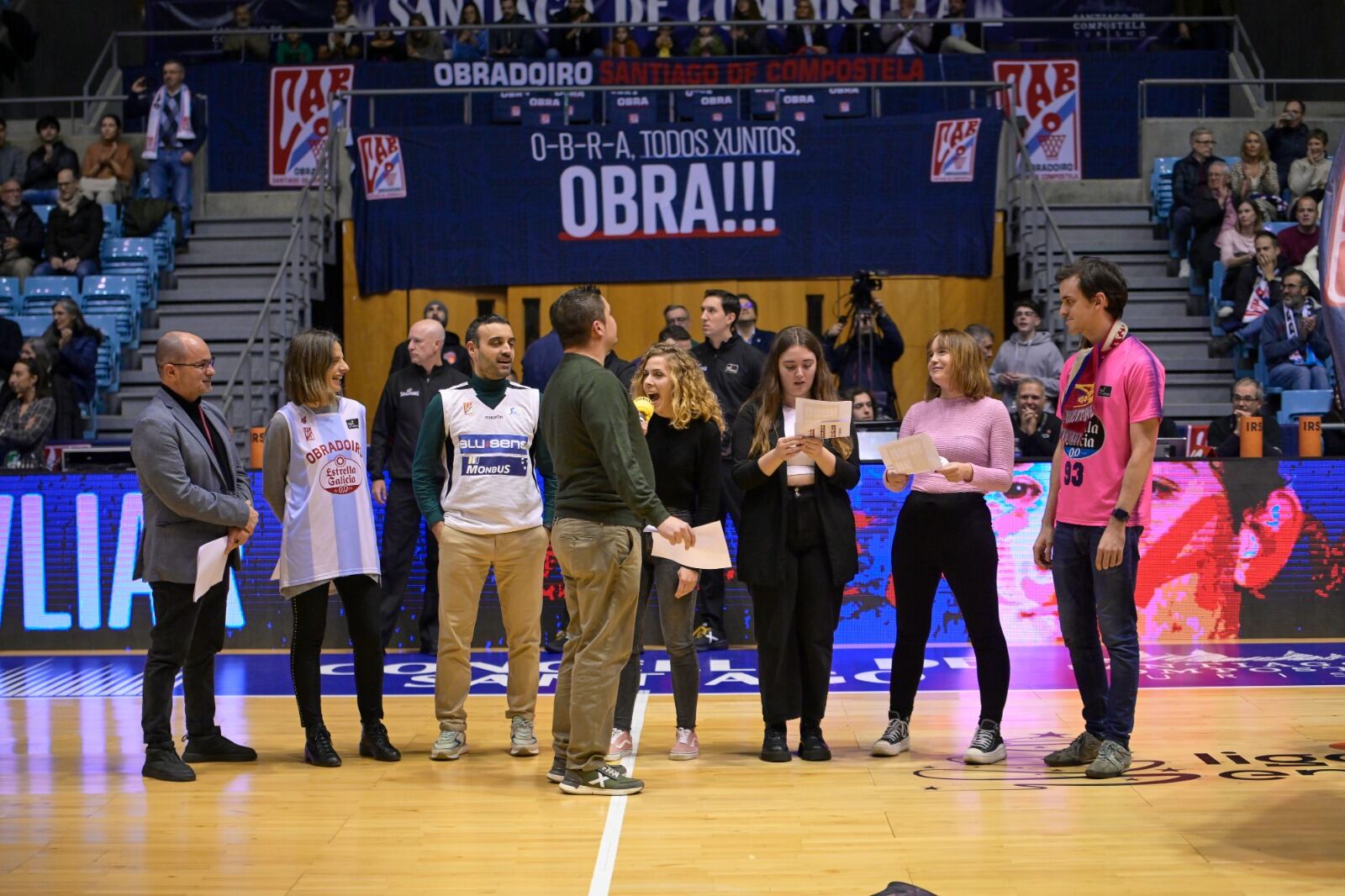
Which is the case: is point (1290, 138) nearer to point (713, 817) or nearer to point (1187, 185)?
point (1187, 185)

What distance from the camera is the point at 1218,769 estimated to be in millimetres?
6184

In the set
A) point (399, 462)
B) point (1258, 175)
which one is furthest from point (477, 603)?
point (1258, 175)

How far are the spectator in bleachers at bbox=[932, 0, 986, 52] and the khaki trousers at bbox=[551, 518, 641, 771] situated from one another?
11399 millimetres

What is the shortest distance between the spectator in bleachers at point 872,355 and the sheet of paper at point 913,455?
5.62 metres

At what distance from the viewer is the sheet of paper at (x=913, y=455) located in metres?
6.21

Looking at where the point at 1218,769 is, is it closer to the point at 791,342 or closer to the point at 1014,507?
the point at 791,342

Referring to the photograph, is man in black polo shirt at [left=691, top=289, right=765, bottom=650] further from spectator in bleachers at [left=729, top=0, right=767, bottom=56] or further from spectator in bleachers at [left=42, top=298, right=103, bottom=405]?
spectator in bleachers at [left=729, top=0, right=767, bottom=56]

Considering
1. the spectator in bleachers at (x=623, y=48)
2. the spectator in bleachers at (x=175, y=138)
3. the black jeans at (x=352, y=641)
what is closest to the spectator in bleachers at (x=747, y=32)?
the spectator in bleachers at (x=623, y=48)

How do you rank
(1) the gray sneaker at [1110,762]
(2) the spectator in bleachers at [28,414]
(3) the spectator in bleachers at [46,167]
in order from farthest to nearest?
(3) the spectator in bleachers at [46,167] → (2) the spectator in bleachers at [28,414] → (1) the gray sneaker at [1110,762]

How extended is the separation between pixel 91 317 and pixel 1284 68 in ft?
47.5

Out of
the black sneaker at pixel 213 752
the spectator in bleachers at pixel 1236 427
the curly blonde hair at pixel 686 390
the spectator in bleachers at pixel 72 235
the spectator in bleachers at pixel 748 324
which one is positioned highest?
the spectator in bleachers at pixel 72 235

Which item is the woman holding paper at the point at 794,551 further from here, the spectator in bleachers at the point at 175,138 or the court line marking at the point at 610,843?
the spectator in bleachers at the point at 175,138

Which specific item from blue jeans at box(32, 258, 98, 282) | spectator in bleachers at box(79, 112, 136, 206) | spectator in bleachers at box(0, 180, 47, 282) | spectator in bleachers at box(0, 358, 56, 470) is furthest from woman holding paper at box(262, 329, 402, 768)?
spectator in bleachers at box(79, 112, 136, 206)

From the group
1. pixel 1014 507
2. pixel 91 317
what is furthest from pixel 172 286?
pixel 1014 507
